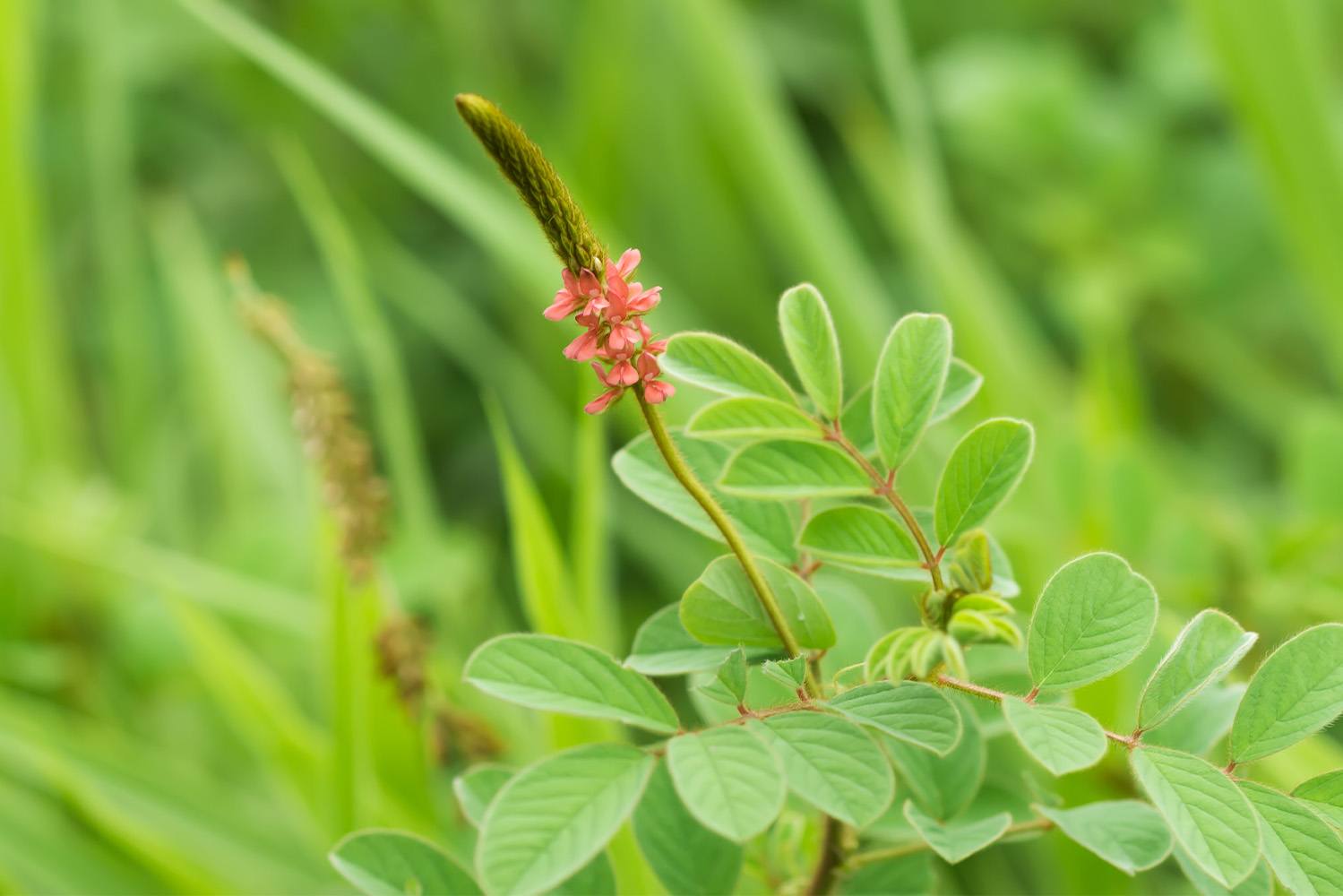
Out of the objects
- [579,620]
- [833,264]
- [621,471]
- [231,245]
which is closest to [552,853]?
[621,471]

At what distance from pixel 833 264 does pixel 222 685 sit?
1.76 feet

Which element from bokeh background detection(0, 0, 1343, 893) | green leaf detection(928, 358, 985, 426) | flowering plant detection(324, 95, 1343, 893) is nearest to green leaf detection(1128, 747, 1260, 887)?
flowering plant detection(324, 95, 1343, 893)

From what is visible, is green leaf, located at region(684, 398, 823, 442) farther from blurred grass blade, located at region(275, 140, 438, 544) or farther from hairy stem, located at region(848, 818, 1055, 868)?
blurred grass blade, located at region(275, 140, 438, 544)

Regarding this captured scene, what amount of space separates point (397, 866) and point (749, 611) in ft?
0.39

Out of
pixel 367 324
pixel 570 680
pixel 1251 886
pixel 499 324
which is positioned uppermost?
pixel 499 324

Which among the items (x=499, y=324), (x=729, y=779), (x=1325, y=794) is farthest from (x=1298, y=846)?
(x=499, y=324)

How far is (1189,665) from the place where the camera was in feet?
1.06

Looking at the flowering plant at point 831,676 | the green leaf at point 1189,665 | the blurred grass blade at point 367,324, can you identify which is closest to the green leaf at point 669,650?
the flowering plant at point 831,676

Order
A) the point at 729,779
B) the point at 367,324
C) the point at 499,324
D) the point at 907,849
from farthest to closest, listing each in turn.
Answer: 1. the point at 499,324
2. the point at 367,324
3. the point at 907,849
4. the point at 729,779

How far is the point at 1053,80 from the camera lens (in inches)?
47.9

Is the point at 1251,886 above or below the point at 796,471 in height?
below

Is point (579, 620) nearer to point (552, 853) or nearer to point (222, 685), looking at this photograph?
point (222, 685)

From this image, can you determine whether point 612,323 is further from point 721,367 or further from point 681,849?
point 681,849

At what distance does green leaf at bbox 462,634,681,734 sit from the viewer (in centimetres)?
31
